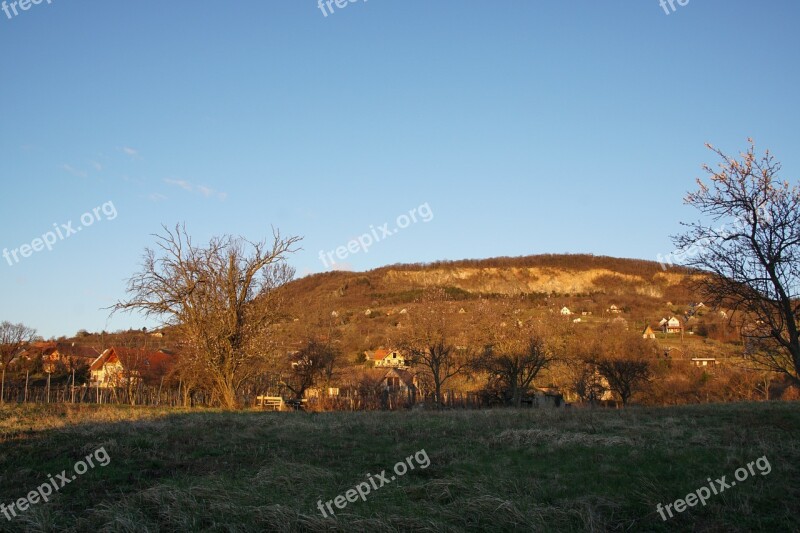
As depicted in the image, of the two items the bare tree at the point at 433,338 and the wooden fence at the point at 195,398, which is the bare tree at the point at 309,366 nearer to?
the wooden fence at the point at 195,398

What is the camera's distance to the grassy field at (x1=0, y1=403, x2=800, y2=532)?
7324 mm

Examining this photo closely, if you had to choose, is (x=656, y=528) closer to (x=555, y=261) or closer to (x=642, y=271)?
(x=642, y=271)

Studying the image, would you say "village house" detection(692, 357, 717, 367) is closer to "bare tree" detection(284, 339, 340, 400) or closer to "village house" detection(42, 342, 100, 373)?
"bare tree" detection(284, 339, 340, 400)

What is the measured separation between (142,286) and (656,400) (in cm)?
3815

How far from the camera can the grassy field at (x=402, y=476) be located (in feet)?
24.0

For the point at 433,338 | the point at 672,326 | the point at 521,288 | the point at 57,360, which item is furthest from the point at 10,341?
the point at 521,288

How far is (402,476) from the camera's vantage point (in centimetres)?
996

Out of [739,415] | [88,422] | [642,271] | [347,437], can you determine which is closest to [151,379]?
[88,422]

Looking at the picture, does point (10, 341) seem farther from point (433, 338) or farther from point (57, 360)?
point (433, 338)

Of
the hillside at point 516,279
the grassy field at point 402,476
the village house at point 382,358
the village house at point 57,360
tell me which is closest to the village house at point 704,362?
the village house at point 382,358

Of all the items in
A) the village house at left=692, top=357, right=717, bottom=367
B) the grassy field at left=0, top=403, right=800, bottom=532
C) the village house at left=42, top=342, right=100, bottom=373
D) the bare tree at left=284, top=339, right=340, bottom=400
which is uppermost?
the village house at left=42, top=342, right=100, bottom=373

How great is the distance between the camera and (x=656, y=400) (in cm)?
4575

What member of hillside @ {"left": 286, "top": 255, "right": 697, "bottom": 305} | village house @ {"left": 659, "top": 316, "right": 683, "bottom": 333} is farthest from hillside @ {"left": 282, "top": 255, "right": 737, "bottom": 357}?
village house @ {"left": 659, "top": 316, "right": 683, "bottom": 333}

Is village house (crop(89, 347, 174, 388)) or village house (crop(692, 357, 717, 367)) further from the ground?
village house (crop(89, 347, 174, 388))
